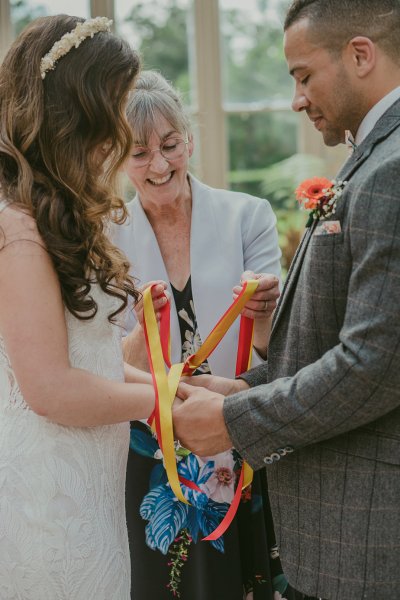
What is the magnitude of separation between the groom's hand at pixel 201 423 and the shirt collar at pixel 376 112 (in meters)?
0.68

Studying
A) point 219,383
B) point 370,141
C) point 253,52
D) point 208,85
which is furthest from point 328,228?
point 253,52

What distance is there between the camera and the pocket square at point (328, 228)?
167 centimetres

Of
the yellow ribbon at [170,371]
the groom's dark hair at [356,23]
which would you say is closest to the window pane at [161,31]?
the yellow ribbon at [170,371]

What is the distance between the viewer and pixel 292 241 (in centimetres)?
600

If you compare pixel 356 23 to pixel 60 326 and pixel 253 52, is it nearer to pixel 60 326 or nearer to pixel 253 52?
pixel 60 326

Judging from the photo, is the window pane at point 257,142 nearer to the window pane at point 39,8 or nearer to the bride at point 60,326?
the window pane at point 39,8

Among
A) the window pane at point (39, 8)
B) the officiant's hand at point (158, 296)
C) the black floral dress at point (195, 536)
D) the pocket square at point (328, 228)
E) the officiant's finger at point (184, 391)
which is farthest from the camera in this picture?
the window pane at point (39, 8)

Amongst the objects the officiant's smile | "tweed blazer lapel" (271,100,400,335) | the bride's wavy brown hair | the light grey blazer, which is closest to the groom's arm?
"tweed blazer lapel" (271,100,400,335)

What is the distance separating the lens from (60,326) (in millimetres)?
1771

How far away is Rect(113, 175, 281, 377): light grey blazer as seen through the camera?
2.61 metres

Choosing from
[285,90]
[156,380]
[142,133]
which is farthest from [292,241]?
[156,380]

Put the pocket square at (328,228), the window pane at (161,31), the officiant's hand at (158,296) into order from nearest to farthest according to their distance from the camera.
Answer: the pocket square at (328,228), the officiant's hand at (158,296), the window pane at (161,31)

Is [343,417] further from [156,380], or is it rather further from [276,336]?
[156,380]

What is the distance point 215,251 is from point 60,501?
108cm
